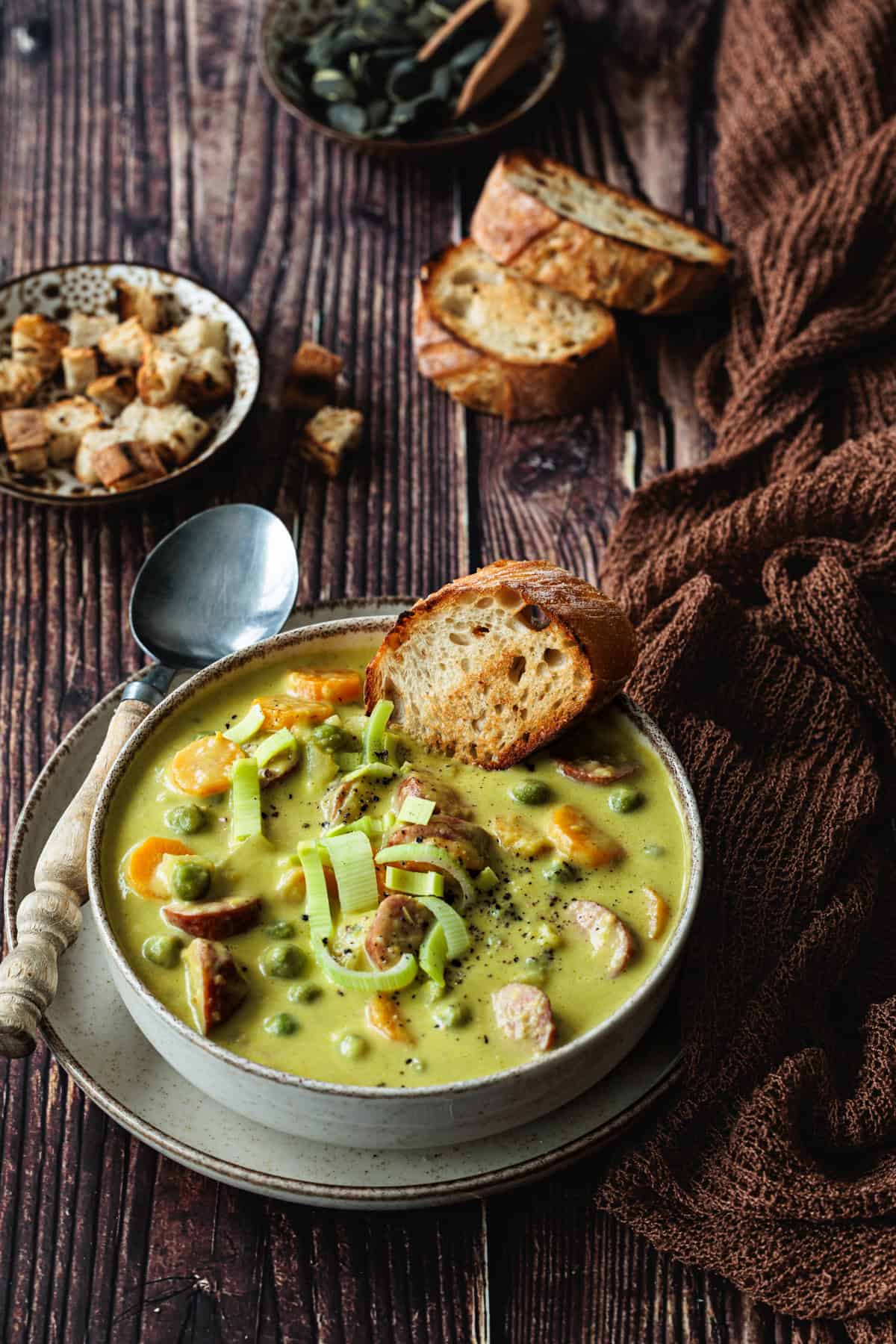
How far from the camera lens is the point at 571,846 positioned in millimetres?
2451

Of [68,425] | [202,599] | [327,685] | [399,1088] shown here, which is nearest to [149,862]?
[327,685]

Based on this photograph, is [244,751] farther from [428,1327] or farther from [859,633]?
[859,633]

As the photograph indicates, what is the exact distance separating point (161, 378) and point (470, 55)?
5.02 feet

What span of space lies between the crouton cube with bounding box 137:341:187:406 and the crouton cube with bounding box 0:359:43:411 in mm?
301

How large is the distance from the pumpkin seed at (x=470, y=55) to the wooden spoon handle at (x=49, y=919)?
2.60 m

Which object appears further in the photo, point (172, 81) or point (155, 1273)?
point (172, 81)

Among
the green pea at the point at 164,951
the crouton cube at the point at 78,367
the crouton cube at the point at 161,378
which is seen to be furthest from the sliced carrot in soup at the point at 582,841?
the crouton cube at the point at 78,367

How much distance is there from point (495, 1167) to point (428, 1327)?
33cm

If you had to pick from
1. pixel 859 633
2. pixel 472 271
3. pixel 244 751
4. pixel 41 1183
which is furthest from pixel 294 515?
pixel 41 1183

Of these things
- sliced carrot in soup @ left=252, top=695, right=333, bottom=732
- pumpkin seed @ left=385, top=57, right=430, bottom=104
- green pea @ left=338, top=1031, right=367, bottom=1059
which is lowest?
green pea @ left=338, top=1031, right=367, bottom=1059

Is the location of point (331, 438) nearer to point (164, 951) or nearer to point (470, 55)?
point (470, 55)

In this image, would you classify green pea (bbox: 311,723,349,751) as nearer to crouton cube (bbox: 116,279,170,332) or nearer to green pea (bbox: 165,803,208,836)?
green pea (bbox: 165,803,208,836)

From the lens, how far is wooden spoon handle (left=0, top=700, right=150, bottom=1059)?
228 centimetres

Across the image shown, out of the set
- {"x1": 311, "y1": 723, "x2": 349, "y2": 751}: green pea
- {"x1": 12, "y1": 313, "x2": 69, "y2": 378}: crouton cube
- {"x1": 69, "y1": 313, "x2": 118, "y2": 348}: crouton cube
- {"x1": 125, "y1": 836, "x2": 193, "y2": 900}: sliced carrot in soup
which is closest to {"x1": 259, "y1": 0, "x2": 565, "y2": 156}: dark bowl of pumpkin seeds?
{"x1": 69, "y1": 313, "x2": 118, "y2": 348}: crouton cube
